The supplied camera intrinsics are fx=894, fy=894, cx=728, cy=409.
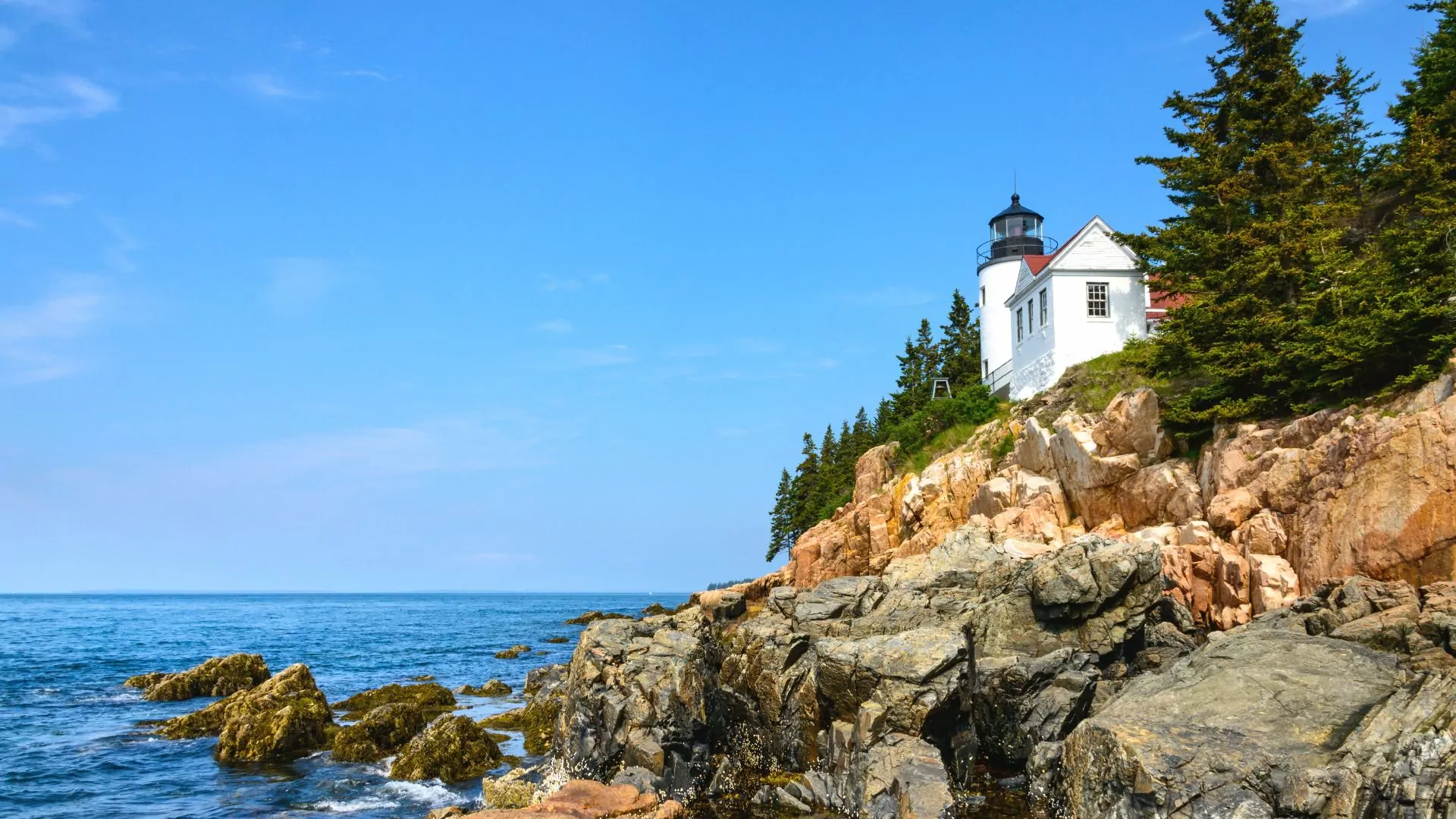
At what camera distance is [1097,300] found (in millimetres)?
41312

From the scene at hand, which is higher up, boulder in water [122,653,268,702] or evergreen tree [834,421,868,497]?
evergreen tree [834,421,868,497]

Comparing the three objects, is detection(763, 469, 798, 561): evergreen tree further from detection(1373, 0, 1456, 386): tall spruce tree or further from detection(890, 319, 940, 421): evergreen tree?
detection(1373, 0, 1456, 386): tall spruce tree

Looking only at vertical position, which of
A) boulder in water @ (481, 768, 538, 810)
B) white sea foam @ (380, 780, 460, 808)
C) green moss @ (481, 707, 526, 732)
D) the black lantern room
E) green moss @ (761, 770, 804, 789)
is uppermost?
the black lantern room

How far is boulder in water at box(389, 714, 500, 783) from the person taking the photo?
1983cm

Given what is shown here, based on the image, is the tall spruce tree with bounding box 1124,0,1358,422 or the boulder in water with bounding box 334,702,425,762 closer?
the boulder in water with bounding box 334,702,425,762

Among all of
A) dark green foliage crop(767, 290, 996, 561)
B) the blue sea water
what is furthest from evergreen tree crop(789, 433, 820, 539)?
the blue sea water

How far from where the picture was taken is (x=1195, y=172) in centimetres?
3288

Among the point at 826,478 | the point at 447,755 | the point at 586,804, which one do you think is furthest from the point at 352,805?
the point at 826,478

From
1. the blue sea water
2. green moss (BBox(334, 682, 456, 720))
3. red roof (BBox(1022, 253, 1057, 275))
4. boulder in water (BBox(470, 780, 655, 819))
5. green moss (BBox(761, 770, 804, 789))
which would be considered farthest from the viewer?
red roof (BBox(1022, 253, 1057, 275))

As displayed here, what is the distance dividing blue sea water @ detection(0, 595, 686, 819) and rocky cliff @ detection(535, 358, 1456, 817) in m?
5.19

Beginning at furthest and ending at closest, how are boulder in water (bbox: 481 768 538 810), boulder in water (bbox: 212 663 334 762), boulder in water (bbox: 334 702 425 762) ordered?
boulder in water (bbox: 212 663 334 762), boulder in water (bbox: 334 702 425 762), boulder in water (bbox: 481 768 538 810)

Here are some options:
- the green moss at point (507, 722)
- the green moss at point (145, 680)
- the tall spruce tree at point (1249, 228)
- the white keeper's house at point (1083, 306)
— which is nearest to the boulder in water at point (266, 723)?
the green moss at point (507, 722)

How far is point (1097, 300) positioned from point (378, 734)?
3462 centimetres

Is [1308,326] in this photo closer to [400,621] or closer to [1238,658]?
[1238,658]
